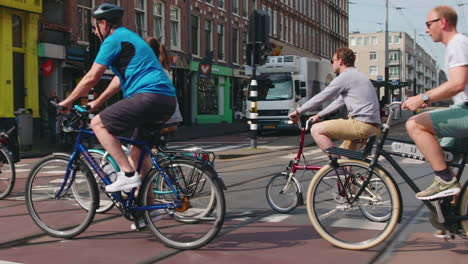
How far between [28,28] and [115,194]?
54.0ft

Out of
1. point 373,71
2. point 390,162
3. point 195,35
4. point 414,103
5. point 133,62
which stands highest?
point 373,71

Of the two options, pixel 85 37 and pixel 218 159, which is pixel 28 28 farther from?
pixel 218 159

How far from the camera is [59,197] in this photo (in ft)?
16.0

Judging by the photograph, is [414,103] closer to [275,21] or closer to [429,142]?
[429,142]

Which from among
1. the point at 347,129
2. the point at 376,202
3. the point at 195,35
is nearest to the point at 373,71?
the point at 195,35

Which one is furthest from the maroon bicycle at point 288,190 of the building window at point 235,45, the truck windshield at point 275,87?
the building window at point 235,45

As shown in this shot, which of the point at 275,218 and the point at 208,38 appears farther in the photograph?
the point at 208,38

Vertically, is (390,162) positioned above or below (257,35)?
below

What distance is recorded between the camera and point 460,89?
3.88 m

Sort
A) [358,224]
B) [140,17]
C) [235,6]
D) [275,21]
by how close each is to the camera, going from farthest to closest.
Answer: [275,21], [235,6], [140,17], [358,224]

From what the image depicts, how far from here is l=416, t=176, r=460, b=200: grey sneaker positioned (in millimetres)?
4020

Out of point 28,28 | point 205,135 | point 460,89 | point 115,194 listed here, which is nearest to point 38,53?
point 28,28

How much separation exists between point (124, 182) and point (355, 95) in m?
2.25

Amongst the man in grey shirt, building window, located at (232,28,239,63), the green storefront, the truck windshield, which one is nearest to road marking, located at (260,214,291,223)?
the man in grey shirt
